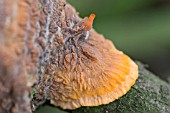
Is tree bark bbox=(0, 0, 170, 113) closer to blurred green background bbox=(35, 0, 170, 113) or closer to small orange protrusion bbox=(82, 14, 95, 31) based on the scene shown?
small orange protrusion bbox=(82, 14, 95, 31)

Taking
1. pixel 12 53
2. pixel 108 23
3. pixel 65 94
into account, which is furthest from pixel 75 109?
pixel 108 23

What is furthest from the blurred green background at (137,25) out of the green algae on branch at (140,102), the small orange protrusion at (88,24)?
the small orange protrusion at (88,24)

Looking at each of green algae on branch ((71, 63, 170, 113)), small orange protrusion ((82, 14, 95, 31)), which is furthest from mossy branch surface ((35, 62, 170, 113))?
small orange protrusion ((82, 14, 95, 31))

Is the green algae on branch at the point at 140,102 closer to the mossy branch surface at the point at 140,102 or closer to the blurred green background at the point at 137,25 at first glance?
the mossy branch surface at the point at 140,102

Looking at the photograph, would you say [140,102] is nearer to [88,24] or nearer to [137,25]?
[88,24]

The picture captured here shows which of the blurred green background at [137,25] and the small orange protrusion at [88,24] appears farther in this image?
the blurred green background at [137,25]

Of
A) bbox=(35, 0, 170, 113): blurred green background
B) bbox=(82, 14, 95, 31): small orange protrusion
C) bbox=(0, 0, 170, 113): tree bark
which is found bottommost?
Result: bbox=(0, 0, 170, 113): tree bark

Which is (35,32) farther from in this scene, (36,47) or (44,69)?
(44,69)
